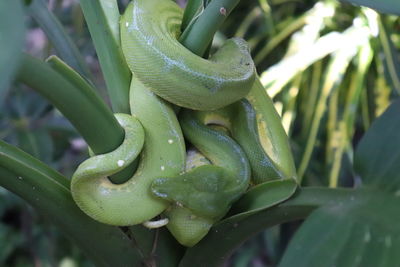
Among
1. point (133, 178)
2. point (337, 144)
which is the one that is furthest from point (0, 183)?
point (337, 144)

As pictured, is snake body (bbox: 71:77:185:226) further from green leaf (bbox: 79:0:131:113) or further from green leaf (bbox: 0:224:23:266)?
green leaf (bbox: 0:224:23:266)

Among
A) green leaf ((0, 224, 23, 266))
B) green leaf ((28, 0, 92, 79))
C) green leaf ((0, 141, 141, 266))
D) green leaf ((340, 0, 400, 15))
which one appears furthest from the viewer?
green leaf ((0, 224, 23, 266))

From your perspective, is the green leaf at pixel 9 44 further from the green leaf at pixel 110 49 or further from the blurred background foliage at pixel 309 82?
the blurred background foliage at pixel 309 82

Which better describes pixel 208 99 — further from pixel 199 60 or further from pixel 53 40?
pixel 53 40

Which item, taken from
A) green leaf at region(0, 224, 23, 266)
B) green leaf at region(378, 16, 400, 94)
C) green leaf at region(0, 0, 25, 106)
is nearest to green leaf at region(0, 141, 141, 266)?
green leaf at region(0, 0, 25, 106)

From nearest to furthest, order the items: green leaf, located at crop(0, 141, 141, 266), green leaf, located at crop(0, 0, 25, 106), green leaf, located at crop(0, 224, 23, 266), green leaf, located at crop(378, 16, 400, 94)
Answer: green leaf, located at crop(0, 0, 25, 106)
green leaf, located at crop(0, 141, 141, 266)
green leaf, located at crop(378, 16, 400, 94)
green leaf, located at crop(0, 224, 23, 266)

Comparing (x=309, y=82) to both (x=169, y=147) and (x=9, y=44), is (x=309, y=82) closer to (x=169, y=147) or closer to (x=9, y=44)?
(x=169, y=147)

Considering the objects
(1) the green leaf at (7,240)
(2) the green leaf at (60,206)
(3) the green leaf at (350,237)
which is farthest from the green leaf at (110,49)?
(1) the green leaf at (7,240)
